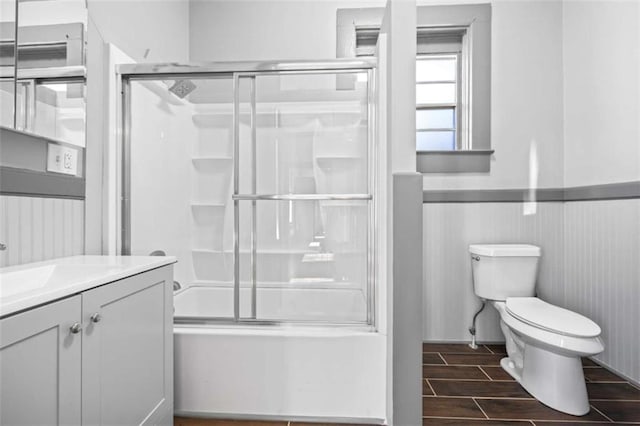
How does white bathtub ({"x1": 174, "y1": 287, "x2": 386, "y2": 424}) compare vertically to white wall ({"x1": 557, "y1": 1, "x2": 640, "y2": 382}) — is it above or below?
below

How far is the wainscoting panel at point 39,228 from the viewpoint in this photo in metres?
1.26

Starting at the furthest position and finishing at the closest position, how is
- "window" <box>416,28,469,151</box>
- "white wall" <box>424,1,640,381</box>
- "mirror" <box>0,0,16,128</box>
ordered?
"window" <box>416,28,469,151</box> < "white wall" <box>424,1,640,381</box> < "mirror" <box>0,0,16,128</box>

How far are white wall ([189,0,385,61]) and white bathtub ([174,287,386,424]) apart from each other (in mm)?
1911

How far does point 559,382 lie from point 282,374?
1298mm

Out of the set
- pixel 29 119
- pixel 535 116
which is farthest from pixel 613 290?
pixel 29 119

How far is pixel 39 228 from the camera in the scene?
1.40m

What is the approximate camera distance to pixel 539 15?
2.59m

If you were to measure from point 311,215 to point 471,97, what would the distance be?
146 centimetres

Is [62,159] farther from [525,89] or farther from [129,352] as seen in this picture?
[525,89]

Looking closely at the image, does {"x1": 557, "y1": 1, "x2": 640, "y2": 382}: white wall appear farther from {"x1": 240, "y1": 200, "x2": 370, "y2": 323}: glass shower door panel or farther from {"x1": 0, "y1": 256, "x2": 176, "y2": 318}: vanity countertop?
{"x1": 0, "y1": 256, "x2": 176, "y2": 318}: vanity countertop

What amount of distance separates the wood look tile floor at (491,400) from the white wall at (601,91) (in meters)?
1.11

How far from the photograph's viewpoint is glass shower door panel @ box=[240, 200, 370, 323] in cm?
192

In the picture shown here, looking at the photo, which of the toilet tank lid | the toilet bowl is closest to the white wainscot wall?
→ the toilet tank lid

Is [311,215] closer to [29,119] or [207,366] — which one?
[207,366]
